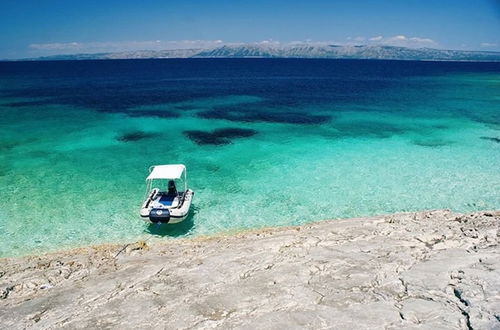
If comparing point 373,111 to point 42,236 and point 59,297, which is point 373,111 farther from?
point 59,297

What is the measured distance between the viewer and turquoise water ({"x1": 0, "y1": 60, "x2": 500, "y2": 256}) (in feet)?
69.6

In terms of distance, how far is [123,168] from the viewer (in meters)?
29.6

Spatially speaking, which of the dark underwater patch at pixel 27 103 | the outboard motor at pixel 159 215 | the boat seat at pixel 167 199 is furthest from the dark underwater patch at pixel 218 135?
the dark underwater patch at pixel 27 103

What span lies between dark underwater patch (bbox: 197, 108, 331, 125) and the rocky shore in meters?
33.1

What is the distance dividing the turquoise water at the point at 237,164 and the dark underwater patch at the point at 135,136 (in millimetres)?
105

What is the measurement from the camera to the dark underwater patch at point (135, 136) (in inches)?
1539

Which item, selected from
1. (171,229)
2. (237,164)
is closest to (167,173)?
(171,229)

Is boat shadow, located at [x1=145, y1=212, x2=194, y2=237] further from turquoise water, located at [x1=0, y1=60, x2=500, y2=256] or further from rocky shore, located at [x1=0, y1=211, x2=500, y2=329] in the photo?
rocky shore, located at [x1=0, y1=211, x2=500, y2=329]

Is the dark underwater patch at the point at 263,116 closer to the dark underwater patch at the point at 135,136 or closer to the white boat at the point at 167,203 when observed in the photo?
the dark underwater patch at the point at 135,136

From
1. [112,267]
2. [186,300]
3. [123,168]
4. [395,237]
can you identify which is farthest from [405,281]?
[123,168]

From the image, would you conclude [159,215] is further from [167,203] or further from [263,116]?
[263,116]

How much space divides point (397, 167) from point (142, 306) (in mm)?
24600

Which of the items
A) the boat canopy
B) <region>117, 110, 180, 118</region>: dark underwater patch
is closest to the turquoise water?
<region>117, 110, 180, 118</region>: dark underwater patch

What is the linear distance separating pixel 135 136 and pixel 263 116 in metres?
18.5
